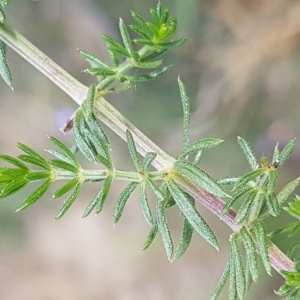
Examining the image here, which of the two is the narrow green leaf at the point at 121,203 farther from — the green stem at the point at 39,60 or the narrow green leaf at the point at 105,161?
the green stem at the point at 39,60

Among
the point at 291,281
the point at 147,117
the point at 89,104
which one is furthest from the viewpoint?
the point at 147,117

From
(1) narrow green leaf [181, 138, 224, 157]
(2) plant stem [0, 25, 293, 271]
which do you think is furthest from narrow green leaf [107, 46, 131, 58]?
(1) narrow green leaf [181, 138, 224, 157]

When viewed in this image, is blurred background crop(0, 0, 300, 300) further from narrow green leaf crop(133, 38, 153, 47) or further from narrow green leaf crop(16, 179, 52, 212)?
narrow green leaf crop(16, 179, 52, 212)

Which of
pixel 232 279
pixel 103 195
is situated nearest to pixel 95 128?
pixel 103 195

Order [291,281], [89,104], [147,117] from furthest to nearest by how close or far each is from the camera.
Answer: [147,117] → [89,104] → [291,281]

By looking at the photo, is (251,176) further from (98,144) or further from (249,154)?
(98,144)

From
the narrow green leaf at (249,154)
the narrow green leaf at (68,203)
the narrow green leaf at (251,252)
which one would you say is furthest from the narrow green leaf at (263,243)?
the narrow green leaf at (68,203)
